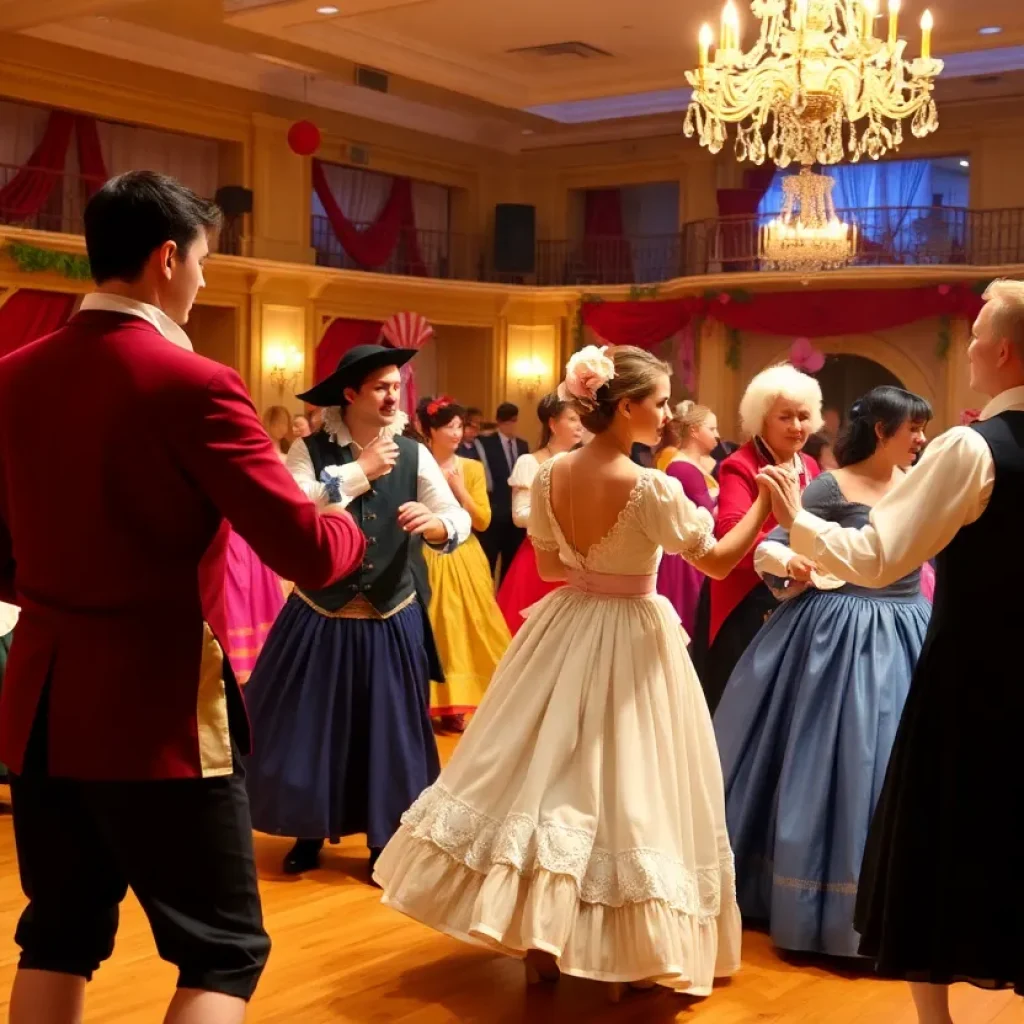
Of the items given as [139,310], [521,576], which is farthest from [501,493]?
[139,310]

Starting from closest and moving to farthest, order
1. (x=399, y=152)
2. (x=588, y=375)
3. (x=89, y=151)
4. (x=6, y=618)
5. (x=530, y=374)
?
(x=588, y=375)
(x=6, y=618)
(x=89, y=151)
(x=399, y=152)
(x=530, y=374)

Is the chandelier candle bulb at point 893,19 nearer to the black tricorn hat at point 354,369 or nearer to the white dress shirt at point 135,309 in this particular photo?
the black tricorn hat at point 354,369

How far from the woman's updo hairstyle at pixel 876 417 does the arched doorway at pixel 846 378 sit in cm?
1215

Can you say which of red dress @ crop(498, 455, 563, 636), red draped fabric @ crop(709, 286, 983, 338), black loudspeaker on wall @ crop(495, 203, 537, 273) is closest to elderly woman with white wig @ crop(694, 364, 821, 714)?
red dress @ crop(498, 455, 563, 636)

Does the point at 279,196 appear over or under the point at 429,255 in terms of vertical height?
over

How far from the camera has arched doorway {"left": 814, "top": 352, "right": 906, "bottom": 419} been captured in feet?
51.9

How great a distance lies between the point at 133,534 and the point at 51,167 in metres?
11.8

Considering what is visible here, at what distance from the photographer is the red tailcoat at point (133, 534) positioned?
1984 mm

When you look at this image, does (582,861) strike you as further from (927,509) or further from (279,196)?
(279,196)

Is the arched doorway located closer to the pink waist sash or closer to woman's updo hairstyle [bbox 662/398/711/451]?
woman's updo hairstyle [bbox 662/398/711/451]

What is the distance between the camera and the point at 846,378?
1602 centimetres

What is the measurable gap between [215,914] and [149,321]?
33.3 inches

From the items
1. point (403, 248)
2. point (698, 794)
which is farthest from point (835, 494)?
point (403, 248)

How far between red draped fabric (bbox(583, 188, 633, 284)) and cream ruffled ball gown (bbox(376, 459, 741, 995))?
513 inches
